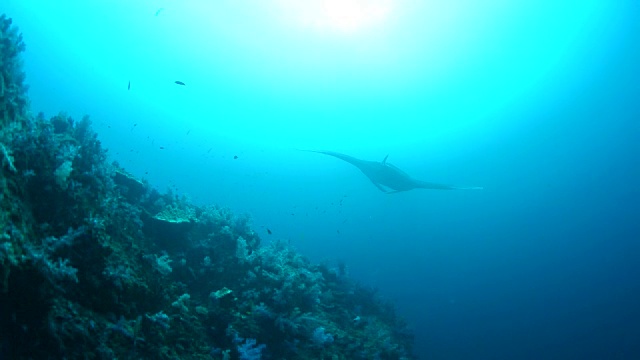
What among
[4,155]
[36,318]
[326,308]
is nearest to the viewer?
[36,318]

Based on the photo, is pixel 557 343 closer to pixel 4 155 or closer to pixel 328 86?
pixel 4 155

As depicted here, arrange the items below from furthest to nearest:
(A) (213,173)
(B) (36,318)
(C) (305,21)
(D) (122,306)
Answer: (A) (213,173)
(C) (305,21)
(D) (122,306)
(B) (36,318)

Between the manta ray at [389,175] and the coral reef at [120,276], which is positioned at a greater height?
the manta ray at [389,175]

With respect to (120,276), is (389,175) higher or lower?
higher

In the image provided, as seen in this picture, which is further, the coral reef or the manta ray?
the manta ray

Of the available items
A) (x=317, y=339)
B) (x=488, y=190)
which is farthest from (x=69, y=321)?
(x=488, y=190)

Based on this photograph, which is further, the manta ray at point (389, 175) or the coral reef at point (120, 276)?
A: the manta ray at point (389, 175)

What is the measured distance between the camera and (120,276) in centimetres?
436

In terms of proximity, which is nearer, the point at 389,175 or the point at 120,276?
the point at 120,276

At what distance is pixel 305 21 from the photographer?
61.2 metres

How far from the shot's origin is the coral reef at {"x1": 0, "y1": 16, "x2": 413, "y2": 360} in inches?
126

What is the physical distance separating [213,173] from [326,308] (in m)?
71.1

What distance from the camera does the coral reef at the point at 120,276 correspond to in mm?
3195

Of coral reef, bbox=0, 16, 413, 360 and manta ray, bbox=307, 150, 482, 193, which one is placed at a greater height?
manta ray, bbox=307, 150, 482, 193
